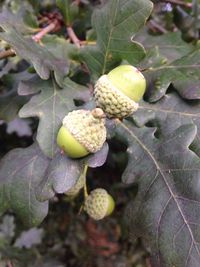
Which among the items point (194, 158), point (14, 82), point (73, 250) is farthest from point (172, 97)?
point (73, 250)

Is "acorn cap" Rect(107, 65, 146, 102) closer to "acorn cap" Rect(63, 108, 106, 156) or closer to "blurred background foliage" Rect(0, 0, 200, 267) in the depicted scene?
"acorn cap" Rect(63, 108, 106, 156)

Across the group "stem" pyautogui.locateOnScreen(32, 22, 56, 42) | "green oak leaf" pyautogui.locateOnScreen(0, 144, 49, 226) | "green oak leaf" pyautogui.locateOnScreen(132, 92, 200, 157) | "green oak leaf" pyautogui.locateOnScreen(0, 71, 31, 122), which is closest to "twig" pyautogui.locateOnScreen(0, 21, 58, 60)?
"stem" pyautogui.locateOnScreen(32, 22, 56, 42)

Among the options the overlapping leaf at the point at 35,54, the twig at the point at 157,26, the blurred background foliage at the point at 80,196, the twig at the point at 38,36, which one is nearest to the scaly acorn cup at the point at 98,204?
the blurred background foliage at the point at 80,196

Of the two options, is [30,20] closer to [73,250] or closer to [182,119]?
[182,119]

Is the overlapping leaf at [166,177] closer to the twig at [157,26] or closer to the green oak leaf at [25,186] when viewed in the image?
the green oak leaf at [25,186]

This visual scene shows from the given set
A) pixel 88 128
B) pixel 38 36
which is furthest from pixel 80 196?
pixel 88 128
